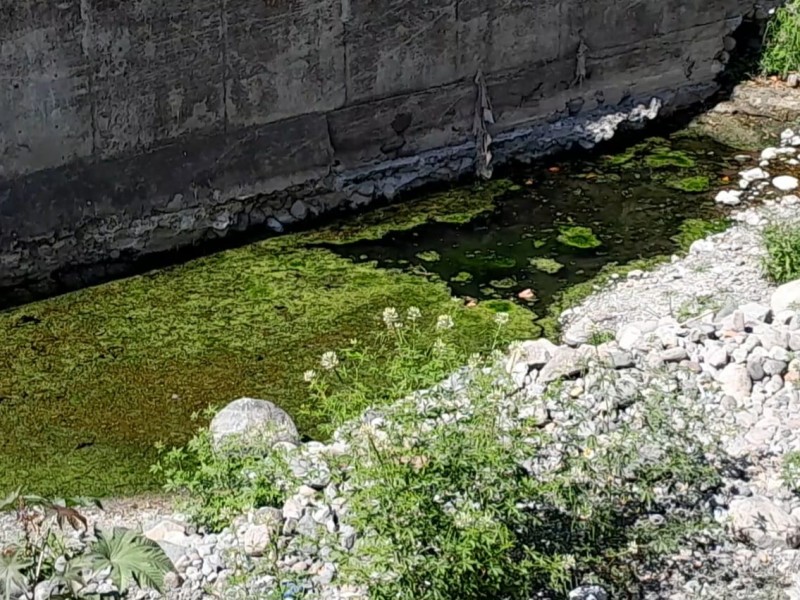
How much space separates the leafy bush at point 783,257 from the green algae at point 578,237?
1.12m

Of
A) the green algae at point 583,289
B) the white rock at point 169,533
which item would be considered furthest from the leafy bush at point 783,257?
the white rock at point 169,533

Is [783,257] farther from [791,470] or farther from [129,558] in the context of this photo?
[129,558]

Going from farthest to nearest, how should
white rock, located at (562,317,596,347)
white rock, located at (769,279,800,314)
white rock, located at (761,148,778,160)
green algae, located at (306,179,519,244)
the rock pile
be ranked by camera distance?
1. white rock, located at (761,148,778,160)
2. green algae, located at (306,179,519,244)
3. white rock, located at (562,317,596,347)
4. white rock, located at (769,279,800,314)
5. the rock pile

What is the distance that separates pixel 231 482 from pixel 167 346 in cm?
194

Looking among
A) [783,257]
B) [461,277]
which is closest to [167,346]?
[461,277]

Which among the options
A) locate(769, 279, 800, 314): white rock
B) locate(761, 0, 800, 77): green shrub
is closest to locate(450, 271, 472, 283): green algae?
locate(769, 279, 800, 314): white rock

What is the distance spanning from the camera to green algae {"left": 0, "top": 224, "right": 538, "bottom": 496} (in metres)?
5.72

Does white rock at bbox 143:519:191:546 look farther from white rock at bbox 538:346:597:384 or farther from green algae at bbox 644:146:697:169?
green algae at bbox 644:146:697:169

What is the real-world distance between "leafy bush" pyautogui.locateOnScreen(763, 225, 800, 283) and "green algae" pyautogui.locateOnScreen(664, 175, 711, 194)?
1.49 m

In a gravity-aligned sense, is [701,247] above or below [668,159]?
above

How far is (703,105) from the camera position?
965 cm

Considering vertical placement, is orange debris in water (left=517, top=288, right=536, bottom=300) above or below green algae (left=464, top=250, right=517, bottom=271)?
above

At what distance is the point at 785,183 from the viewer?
27.2ft

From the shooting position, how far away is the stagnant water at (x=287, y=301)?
586 centimetres
